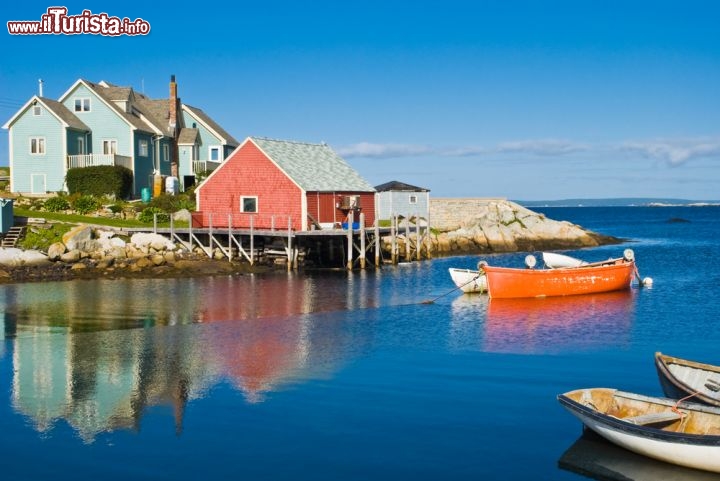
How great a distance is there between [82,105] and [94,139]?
8.53 ft

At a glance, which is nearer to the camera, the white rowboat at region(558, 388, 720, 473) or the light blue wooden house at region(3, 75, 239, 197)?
the white rowboat at region(558, 388, 720, 473)

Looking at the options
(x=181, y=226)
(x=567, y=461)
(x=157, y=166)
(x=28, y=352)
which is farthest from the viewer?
(x=157, y=166)

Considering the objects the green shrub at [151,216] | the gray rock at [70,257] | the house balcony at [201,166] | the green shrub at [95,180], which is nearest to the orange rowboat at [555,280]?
the gray rock at [70,257]

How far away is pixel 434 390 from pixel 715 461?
21.3ft

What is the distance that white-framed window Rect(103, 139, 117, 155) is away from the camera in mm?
55938

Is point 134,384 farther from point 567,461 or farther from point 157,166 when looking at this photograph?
point 157,166

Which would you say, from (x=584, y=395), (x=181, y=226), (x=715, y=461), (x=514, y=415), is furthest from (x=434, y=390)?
(x=181, y=226)

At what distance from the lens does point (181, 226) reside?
4859 centimetres

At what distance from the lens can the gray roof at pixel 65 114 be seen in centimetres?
5344

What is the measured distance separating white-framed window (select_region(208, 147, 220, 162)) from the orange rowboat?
1477 inches

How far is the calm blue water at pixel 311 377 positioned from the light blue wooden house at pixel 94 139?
21.2m

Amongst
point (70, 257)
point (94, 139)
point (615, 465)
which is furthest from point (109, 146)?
point (615, 465)

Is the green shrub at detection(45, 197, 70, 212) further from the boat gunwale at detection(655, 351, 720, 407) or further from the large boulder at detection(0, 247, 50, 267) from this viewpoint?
the boat gunwale at detection(655, 351, 720, 407)

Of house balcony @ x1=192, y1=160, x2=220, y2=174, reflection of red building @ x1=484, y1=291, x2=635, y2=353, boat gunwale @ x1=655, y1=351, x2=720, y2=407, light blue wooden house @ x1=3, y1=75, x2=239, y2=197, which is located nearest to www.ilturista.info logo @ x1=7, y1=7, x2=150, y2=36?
light blue wooden house @ x1=3, y1=75, x2=239, y2=197
